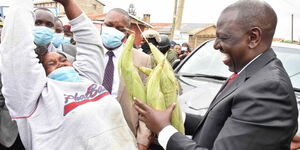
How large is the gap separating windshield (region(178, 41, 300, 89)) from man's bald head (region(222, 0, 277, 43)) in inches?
85.5

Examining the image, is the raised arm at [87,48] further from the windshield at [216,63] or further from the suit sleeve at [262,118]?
the windshield at [216,63]

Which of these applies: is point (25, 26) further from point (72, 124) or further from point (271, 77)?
point (271, 77)

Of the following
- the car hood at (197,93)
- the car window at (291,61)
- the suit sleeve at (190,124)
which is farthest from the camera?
the car window at (291,61)

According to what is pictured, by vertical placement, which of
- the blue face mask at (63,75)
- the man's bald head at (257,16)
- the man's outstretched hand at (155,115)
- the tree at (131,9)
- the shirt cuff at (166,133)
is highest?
the tree at (131,9)

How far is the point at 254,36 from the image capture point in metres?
1.35

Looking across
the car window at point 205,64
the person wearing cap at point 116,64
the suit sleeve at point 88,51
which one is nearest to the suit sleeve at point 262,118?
the suit sleeve at point 88,51

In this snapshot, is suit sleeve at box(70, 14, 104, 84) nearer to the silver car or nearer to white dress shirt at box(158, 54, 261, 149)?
white dress shirt at box(158, 54, 261, 149)

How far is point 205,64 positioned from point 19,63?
9.43 ft

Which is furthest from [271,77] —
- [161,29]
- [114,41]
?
[161,29]

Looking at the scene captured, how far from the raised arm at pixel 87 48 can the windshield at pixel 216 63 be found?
198 centimetres

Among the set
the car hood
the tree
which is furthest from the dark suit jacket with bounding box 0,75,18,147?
the tree

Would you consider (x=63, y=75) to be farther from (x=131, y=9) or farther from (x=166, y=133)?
(x=131, y=9)

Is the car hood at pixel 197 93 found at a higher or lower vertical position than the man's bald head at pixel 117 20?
lower

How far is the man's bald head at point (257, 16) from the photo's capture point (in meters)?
1.34
